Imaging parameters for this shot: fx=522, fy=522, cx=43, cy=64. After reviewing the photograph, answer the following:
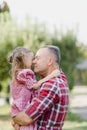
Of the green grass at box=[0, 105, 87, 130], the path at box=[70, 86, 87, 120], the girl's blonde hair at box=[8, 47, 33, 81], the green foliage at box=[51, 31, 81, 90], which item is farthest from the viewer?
the path at box=[70, 86, 87, 120]

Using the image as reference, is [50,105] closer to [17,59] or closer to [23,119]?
[23,119]

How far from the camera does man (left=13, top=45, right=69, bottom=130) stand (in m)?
4.05

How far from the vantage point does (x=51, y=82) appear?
4.10m

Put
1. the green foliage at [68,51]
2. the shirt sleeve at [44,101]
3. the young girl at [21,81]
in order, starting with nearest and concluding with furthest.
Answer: the shirt sleeve at [44,101]
the young girl at [21,81]
the green foliage at [68,51]

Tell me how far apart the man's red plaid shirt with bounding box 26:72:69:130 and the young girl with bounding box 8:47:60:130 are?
0.95 feet

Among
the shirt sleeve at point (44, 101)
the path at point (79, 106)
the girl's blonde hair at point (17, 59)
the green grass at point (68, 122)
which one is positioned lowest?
the path at point (79, 106)

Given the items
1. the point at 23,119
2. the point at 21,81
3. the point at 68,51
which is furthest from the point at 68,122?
the point at 23,119

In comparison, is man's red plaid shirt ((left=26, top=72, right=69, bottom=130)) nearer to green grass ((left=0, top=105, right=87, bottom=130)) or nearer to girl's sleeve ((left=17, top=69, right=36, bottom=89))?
girl's sleeve ((left=17, top=69, right=36, bottom=89))

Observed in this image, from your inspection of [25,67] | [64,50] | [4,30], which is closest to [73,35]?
[64,50]

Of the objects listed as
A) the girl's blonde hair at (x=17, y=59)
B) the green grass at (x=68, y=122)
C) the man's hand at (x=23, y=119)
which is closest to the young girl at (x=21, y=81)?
the girl's blonde hair at (x=17, y=59)

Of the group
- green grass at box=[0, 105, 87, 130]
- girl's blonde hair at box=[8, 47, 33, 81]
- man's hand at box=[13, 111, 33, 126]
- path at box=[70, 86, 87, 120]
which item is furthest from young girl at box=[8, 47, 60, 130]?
path at box=[70, 86, 87, 120]

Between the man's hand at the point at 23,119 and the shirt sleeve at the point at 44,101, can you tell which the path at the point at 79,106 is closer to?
the man's hand at the point at 23,119

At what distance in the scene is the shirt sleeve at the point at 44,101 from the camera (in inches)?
159

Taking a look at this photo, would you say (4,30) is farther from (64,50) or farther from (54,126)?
(54,126)
